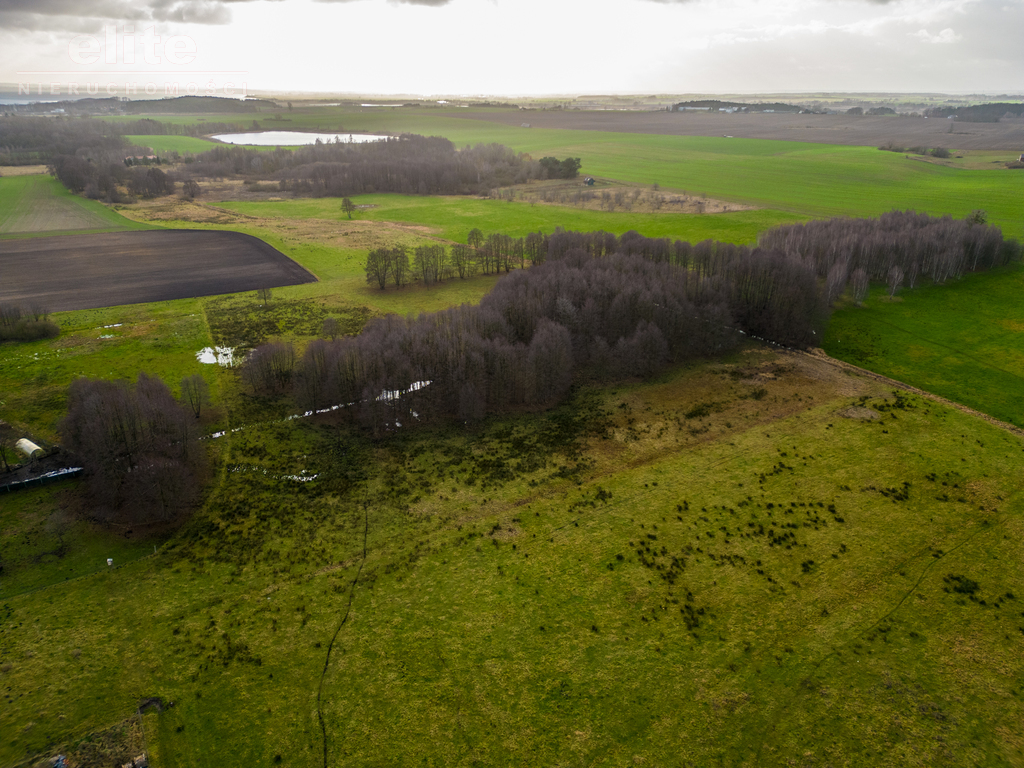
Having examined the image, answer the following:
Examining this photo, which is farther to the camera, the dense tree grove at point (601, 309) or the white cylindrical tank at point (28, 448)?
the dense tree grove at point (601, 309)

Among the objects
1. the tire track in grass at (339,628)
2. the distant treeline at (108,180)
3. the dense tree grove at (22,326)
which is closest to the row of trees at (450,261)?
the dense tree grove at (22,326)

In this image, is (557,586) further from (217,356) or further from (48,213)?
(48,213)

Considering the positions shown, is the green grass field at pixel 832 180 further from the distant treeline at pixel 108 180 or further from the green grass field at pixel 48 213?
the green grass field at pixel 48 213

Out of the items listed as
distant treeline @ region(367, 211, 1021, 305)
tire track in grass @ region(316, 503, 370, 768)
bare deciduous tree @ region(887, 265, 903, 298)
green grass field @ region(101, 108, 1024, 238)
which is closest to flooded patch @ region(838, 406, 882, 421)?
distant treeline @ region(367, 211, 1021, 305)

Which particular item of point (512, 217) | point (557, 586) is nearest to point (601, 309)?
point (557, 586)

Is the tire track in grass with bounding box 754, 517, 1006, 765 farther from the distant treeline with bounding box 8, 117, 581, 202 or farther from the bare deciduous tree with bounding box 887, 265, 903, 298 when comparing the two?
the distant treeline with bounding box 8, 117, 581, 202

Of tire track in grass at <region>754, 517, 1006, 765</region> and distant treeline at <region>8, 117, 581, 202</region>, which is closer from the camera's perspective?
tire track in grass at <region>754, 517, 1006, 765</region>
